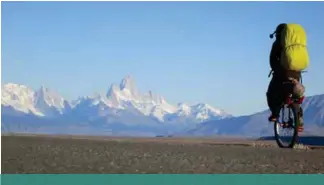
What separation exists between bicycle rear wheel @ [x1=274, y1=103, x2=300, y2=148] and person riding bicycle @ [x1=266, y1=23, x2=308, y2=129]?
207mm

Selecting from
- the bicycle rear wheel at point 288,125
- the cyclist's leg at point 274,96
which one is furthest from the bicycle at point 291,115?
the cyclist's leg at point 274,96

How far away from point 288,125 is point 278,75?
5.23 ft

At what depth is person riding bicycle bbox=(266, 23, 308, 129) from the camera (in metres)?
19.0

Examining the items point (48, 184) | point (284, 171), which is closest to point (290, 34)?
point (284, 171)

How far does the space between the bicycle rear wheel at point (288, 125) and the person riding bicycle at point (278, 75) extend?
21 centimetres

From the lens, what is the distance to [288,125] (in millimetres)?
19188

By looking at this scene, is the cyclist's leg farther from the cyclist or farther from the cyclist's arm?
the cyclist's arm

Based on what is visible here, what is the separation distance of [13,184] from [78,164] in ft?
9.54

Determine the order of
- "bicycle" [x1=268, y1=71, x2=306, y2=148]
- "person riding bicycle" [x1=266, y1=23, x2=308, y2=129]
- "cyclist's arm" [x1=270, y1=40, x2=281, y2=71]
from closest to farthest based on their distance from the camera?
"bicycle" [x1=268, y1=71, x2=306, y2=148] < "person riding bicycle" [x1=266, y1=23, x2=308, y2=129] < "cyclist's arm" [x1=270, y1=40, x2=281, y2=71]

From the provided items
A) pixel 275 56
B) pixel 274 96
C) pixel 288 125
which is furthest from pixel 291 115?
pixel 275 56

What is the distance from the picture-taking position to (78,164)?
13.2m

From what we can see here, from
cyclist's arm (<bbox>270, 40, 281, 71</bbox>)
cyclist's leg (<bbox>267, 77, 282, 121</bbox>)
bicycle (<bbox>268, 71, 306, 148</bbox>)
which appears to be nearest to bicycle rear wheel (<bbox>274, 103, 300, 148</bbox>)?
bicycle (<bbox>268, 71, 306, 148</bbox>)

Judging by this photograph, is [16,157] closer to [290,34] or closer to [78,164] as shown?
[78,164]

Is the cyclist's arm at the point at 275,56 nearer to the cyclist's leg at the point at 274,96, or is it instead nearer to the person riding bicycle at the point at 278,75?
the person riding bicycle at the point at 278,75
